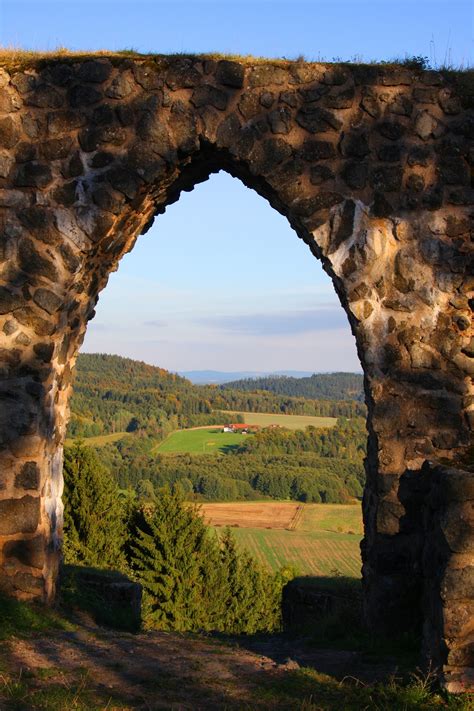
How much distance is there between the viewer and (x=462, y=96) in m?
6.37

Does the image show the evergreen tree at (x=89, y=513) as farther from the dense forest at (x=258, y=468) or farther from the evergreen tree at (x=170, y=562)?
the dense forest at (x=258, y=468)

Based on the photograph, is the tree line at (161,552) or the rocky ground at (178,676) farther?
the tree line at (161,552)

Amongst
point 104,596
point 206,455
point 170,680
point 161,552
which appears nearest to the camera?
point 170,680

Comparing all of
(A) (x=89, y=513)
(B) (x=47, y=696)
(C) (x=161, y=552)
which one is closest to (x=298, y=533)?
(C) (x=161, y=552)

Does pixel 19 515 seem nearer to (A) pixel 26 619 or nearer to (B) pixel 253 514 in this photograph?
(A) pixel 26 619

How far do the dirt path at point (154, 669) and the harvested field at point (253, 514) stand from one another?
37666 mm

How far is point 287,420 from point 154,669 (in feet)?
286

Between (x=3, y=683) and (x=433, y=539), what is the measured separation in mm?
2560

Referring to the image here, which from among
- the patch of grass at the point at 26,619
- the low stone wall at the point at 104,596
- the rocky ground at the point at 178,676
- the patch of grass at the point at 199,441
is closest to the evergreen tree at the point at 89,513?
the low stone wall at the point at 104,596

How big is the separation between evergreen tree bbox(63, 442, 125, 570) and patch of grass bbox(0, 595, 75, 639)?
11394 millimetres

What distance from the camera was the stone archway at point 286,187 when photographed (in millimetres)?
6246

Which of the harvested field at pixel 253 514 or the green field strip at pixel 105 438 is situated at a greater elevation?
the green field strip at pixel 105 438

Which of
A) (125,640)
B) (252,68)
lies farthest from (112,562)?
(252,68)

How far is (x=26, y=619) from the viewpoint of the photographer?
5.79 metres
